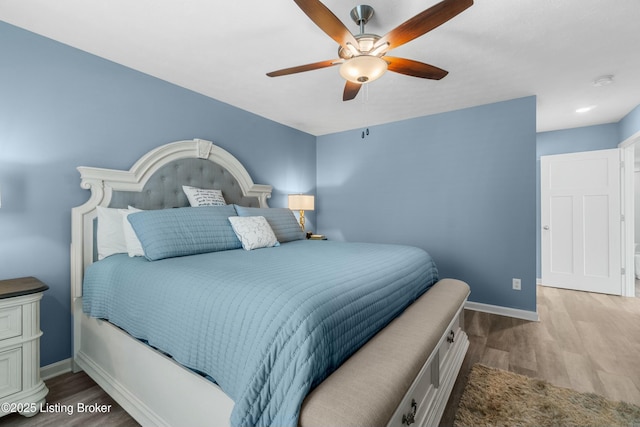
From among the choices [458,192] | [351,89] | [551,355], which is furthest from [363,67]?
[551,355]

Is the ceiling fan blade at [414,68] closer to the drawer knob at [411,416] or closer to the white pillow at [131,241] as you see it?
the drawer knob at [411,416]

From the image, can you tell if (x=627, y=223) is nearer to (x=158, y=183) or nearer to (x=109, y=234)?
(x=158, y=183)

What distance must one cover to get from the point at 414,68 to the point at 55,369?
10.5 ft

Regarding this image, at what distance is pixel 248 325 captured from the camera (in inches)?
43.0

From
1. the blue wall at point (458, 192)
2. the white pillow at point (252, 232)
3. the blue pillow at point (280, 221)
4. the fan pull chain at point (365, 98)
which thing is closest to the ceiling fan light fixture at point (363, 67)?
the fan pull chain at point (365, 98)

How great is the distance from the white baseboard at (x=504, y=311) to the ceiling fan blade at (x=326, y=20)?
3075mm

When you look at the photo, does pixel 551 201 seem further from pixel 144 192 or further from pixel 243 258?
pixel 144 192

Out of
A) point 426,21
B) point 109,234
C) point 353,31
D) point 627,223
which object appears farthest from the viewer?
point 627,223

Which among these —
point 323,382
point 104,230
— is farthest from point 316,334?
point 104,230

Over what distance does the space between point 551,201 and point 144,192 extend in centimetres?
511

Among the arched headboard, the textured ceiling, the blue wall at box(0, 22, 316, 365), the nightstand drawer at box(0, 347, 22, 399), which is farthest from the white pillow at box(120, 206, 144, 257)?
the textured ceiling

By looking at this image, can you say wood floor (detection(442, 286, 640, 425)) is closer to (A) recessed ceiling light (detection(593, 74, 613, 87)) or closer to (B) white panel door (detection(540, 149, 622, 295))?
(B) white panel door (detection(540, 149, 622, 295))

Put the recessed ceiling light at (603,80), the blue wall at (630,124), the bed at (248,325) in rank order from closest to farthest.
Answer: the bed at (248,325), the recessed ceiling light at (603,80), the blue wall at (630,124)

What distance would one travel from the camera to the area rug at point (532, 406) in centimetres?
154
